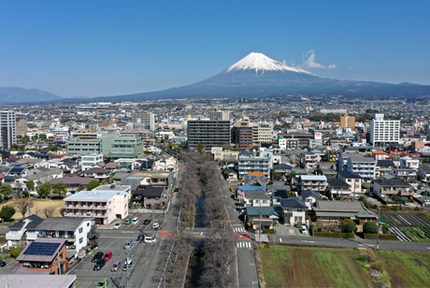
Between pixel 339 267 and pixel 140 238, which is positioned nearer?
pixel 339 267

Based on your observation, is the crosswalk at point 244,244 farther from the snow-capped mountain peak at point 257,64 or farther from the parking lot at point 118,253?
the snow-capped mountain peak at point 257,64

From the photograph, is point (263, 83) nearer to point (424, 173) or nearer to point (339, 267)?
point (424, 173)

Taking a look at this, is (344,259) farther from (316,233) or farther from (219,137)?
(219,137)

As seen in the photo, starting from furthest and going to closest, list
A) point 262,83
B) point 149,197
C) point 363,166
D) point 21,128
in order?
point 262,83 < point 21,128 < point 363,166 < point 149,197

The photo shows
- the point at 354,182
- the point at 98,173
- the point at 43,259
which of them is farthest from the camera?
the point at 98,173

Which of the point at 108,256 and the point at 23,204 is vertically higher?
the point at 23,204

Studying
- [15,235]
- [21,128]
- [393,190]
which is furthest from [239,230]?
[21,128]

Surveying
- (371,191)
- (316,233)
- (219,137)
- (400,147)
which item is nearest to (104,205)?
(316,233)

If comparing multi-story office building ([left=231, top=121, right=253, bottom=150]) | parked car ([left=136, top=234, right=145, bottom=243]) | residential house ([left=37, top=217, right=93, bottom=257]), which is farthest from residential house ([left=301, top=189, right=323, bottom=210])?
multi-story office building ([left=231, top=121, right=253, bottom=150])
